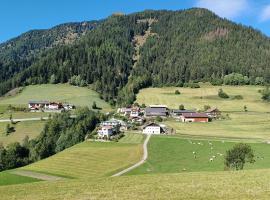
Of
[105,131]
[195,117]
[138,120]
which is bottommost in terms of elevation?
[105,131]

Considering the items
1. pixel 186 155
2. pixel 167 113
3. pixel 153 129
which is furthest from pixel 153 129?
pixel 167 113

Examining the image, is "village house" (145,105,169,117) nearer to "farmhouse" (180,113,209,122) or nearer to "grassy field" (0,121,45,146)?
"farmhouse" (180,113,209,122)

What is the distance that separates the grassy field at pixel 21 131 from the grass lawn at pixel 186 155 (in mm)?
49241

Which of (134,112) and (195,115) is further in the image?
(134,112)

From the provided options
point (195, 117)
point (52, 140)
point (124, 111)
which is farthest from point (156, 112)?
point (52, 140)

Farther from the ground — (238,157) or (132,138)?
(238,157)

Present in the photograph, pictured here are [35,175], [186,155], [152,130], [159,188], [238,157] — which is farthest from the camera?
[152,130]

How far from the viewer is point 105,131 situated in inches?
5113

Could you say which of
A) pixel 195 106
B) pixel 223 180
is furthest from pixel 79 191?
pixel 195 106

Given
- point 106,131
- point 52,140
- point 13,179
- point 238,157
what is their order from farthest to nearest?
1. point 52,140
2. point 106,131
3. point 238,157
4. point 13,179

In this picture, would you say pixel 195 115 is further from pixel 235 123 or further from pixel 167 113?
pixel 167 113

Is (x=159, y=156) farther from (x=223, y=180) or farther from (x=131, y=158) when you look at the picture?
(x=223, y=180)

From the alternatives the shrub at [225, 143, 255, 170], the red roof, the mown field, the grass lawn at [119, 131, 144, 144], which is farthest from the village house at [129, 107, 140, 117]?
the shrub at [225, 143, 255, 170]

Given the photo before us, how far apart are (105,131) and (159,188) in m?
95.5
